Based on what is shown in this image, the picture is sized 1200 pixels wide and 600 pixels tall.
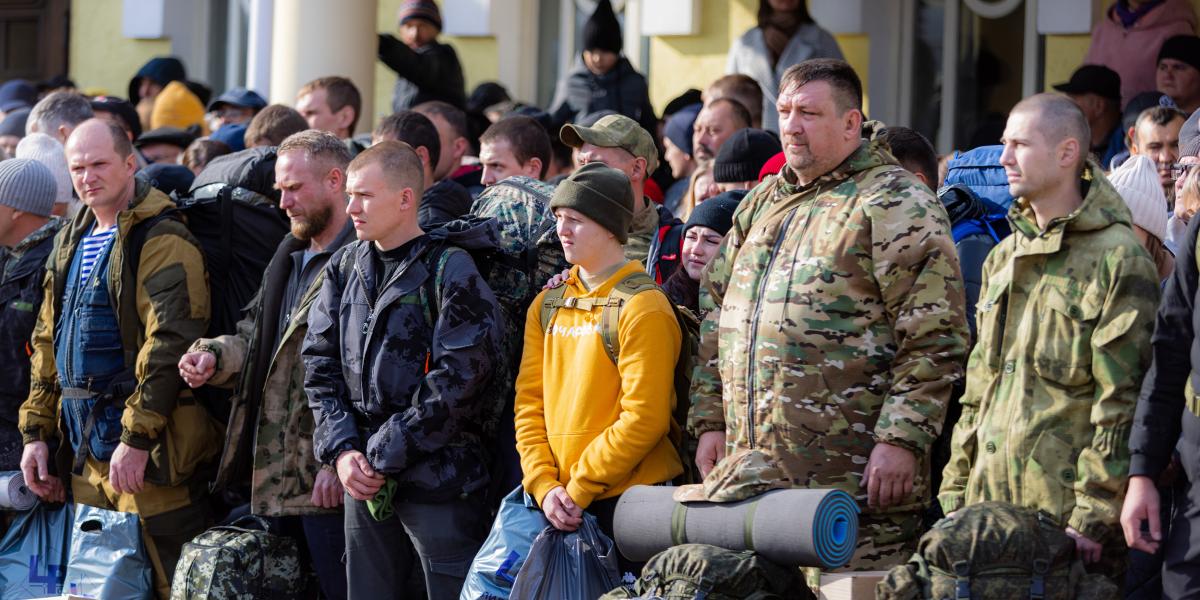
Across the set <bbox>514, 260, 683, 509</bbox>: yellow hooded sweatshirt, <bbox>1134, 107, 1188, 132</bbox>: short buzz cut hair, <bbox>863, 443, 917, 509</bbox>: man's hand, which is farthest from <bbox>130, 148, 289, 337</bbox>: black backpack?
<bbox>1134, 107, 1188, 132</bbox>: short buzz cut hair

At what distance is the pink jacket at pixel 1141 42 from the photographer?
9703 millimetres

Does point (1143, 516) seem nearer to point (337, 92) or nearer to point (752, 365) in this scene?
point (752, 365)

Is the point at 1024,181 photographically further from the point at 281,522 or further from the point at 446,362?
the point at 281,522

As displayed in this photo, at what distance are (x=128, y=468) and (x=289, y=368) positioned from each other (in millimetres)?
837

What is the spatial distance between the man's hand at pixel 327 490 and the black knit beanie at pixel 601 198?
1.42 m

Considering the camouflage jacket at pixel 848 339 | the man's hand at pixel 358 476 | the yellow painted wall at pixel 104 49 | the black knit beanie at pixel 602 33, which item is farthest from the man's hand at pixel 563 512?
the yellow painted wall at pixel 104 49

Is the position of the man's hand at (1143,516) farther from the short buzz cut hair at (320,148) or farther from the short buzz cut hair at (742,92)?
the short buzz cut hair at (742,92)

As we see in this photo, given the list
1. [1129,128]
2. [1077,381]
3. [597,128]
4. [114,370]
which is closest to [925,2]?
[1129,128]

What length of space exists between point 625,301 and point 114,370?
2.60m

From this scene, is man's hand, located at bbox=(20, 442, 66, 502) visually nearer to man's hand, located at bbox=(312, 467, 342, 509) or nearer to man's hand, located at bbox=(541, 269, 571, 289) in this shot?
man's hand, located at bbox=(312, 467, 342, 509)

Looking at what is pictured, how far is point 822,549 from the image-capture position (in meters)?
4.70

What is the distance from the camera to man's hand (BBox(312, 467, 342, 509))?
643cm

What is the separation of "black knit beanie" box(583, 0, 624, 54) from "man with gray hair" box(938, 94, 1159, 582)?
17.2 feet

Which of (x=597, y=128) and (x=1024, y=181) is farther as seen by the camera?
(x=597, y=128)
